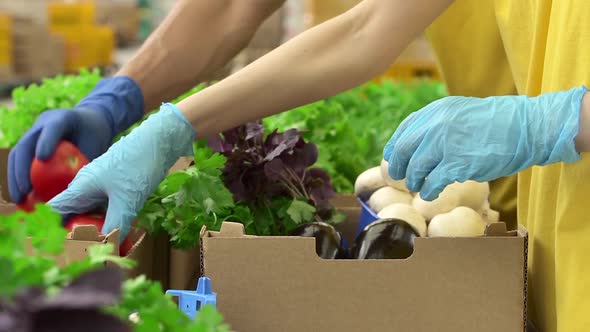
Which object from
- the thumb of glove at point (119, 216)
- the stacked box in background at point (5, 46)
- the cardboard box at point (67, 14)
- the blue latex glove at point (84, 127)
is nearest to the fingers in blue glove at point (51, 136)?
the blue latex glove at point (84, 127)

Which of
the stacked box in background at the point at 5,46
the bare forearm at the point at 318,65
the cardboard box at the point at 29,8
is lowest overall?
the bare forearm at the point at 318,65

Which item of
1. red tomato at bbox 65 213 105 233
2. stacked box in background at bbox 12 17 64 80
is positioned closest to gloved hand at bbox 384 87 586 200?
red tomato at bbox 65 213 105 233

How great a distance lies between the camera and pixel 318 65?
1709 millimetres

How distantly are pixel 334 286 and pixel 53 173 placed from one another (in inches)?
32.5

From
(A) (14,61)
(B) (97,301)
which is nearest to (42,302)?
(B) (97,301)

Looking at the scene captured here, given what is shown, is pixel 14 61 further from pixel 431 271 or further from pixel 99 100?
pixel 431 271

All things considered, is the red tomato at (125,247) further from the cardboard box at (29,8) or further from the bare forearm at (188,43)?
the cardboard box at (29,8)

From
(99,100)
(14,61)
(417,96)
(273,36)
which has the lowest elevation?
(99,100)

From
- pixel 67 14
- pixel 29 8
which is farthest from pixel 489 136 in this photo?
pixel 67 14

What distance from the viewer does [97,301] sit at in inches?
24.6

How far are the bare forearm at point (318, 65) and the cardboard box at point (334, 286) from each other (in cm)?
45

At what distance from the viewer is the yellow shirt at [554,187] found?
1.41 m

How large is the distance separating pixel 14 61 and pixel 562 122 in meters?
8.62

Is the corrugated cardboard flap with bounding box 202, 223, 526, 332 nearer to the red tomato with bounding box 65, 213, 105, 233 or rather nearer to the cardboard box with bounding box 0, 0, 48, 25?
the red tomato with bounding box 65, 213, 105, 233
